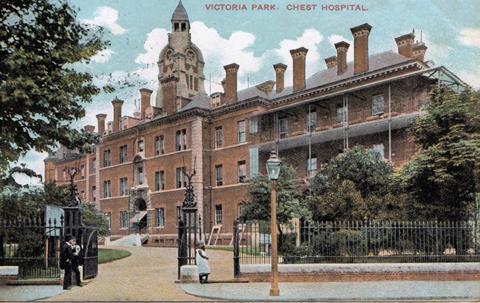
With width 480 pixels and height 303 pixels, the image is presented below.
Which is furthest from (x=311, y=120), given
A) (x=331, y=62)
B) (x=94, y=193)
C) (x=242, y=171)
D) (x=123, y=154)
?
(x=94, y=193)

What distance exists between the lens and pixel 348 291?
12.8 meters

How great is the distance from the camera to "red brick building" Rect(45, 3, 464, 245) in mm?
13961

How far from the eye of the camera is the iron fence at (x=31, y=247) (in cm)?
1327

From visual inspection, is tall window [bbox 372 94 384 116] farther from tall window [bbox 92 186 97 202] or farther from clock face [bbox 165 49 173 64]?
tall window [bbox 92 186 97 202]

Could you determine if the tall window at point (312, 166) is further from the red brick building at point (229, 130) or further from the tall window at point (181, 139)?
the tall window at point (181, 139)

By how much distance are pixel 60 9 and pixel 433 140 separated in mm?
8356

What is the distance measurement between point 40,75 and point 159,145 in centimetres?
345

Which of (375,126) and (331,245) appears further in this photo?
(375,126)

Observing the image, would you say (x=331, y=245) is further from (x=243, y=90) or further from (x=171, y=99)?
(x=171, y=99)

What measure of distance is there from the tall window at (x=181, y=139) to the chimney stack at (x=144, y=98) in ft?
3.73

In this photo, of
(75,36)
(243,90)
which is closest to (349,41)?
(243,90)

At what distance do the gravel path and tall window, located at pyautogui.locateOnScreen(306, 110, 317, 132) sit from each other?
386 cm

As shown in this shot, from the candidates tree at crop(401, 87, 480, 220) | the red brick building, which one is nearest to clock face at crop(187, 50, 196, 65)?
the red brick building

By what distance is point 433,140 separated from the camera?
15.3m
